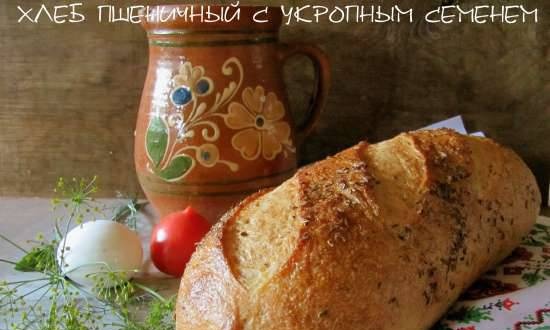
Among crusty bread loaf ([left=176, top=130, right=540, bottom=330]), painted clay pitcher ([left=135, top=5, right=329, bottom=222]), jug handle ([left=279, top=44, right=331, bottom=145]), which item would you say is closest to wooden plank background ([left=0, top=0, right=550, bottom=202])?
jug handle ([left=279, top=44, right=331, bottom=145])

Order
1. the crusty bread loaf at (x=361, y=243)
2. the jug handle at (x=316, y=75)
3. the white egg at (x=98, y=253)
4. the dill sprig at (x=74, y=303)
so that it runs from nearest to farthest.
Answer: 1. the crusty bread loaf at (x=361, y=243)
2. the dill sprig at (x=74, y=303)
3. the white egg at (x=98, y=253)
4. the jug handle at (x=316, y=75)

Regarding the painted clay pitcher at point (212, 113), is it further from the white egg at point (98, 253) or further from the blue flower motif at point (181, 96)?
the white egg at point (98, 253)

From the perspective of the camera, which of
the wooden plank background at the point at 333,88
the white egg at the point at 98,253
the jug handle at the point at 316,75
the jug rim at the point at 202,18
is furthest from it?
the wooden plank background at the point at 333,88

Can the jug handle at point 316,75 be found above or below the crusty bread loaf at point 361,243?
above

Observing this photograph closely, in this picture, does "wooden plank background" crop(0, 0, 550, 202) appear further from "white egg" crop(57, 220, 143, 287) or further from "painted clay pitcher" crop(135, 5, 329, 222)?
"white egg" crop(57, 220, 143, 287)

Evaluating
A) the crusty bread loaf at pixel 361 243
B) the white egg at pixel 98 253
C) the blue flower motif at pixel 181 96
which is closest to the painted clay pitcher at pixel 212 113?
the blue flower motif at pixel 181 96

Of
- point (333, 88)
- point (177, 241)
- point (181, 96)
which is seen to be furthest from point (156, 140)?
point (333, 88)

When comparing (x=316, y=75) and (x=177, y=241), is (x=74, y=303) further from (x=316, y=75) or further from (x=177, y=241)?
(x=316, y=75)
